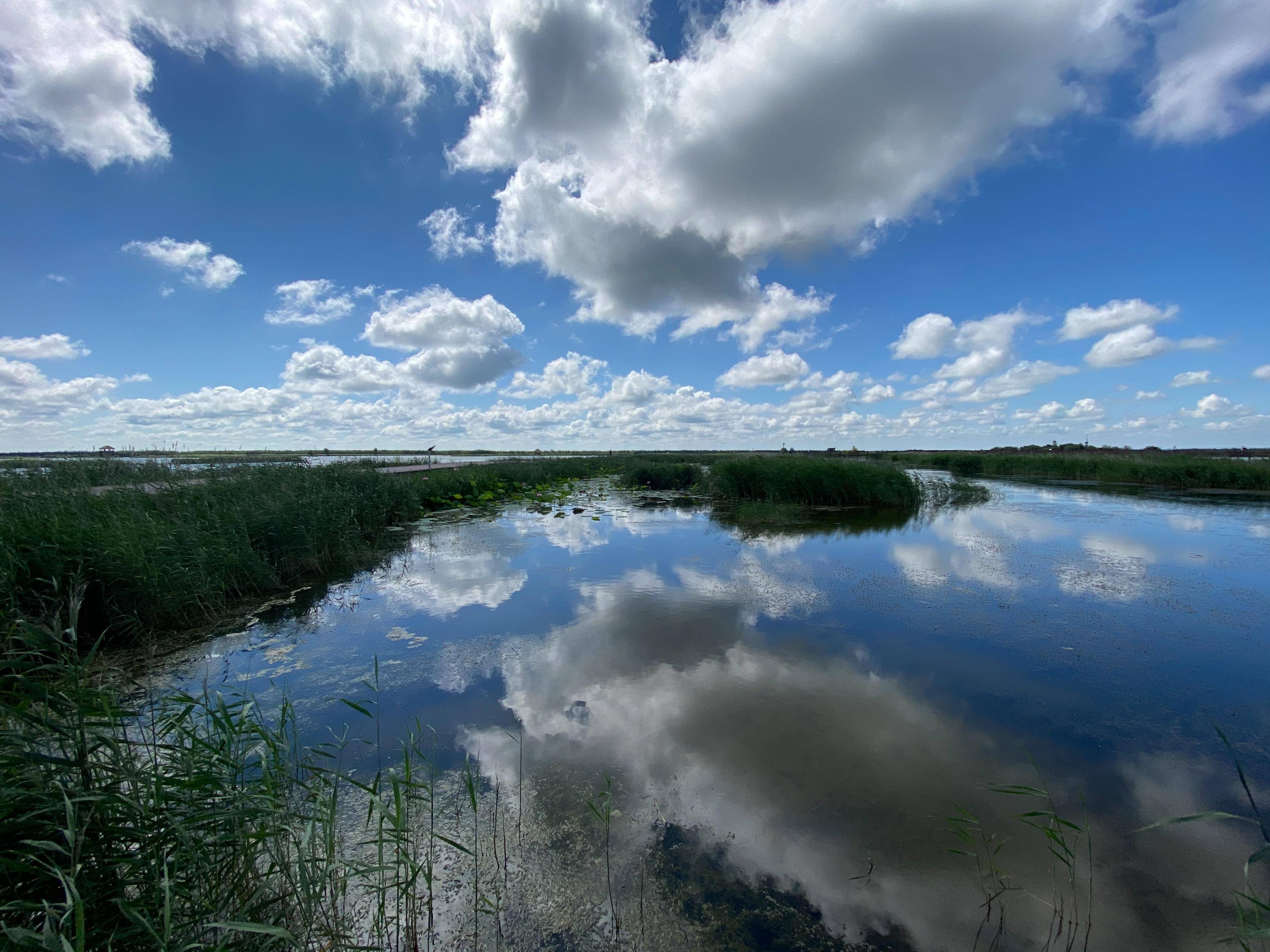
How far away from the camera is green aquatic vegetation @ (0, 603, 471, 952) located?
1509 mm

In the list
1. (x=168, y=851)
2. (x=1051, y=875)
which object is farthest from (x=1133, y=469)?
(x=168, y=851)

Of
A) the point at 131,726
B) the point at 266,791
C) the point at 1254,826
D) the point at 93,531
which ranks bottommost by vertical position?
the point at 1254,826

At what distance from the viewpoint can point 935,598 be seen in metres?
6.90

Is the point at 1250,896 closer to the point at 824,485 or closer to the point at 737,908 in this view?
the point at 737,908

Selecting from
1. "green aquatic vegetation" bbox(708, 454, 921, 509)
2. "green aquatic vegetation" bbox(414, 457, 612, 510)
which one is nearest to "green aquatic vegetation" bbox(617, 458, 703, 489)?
"green aquatic vegetation" bbox(414, 457, 612, 510)

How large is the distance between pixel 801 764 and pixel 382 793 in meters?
2.55

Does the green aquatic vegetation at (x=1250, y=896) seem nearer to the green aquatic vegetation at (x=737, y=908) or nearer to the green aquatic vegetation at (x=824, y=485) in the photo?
the green aquatic vegetation at (x=737, y=908)

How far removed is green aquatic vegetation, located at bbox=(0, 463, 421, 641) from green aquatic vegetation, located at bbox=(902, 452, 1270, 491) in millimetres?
32648

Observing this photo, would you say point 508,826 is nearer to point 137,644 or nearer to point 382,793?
point 382,793

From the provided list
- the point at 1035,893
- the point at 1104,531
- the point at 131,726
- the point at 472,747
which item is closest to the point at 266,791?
the point at 472,747

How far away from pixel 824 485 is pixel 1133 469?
20.4 meters

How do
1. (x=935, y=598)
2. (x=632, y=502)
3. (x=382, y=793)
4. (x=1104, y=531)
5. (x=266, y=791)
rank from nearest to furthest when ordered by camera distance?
1. (x=266, y=791)
2. (x=382, y=793)
3. (x=935, y=598)
4. (x=1104, y=531)
5. (x=632, y=502)

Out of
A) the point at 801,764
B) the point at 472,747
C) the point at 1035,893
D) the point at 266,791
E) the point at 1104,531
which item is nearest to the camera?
the point at 266,791

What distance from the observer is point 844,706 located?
4082 millimetres
